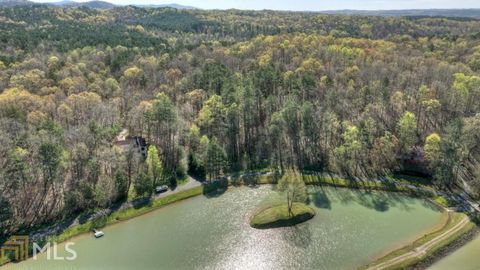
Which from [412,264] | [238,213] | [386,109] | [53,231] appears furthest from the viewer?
[386,109]

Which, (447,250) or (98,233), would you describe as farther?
(98,233)

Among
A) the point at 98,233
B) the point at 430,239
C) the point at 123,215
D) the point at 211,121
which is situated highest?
the point at 211,121

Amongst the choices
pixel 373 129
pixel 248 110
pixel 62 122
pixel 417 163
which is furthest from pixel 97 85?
pixel 417 163

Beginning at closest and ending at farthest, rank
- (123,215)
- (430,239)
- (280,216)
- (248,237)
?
(430,239) → (248,237) → (280,216) → (123,215)

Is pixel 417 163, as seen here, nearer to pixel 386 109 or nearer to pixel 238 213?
pixel 386 109

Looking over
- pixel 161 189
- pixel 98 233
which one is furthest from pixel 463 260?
pixel 98 233

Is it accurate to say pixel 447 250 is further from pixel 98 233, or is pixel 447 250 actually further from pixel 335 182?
pixel 98 233

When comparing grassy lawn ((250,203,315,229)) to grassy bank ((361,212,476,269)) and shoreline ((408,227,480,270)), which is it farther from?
shoreline ((408,227,480,270))
